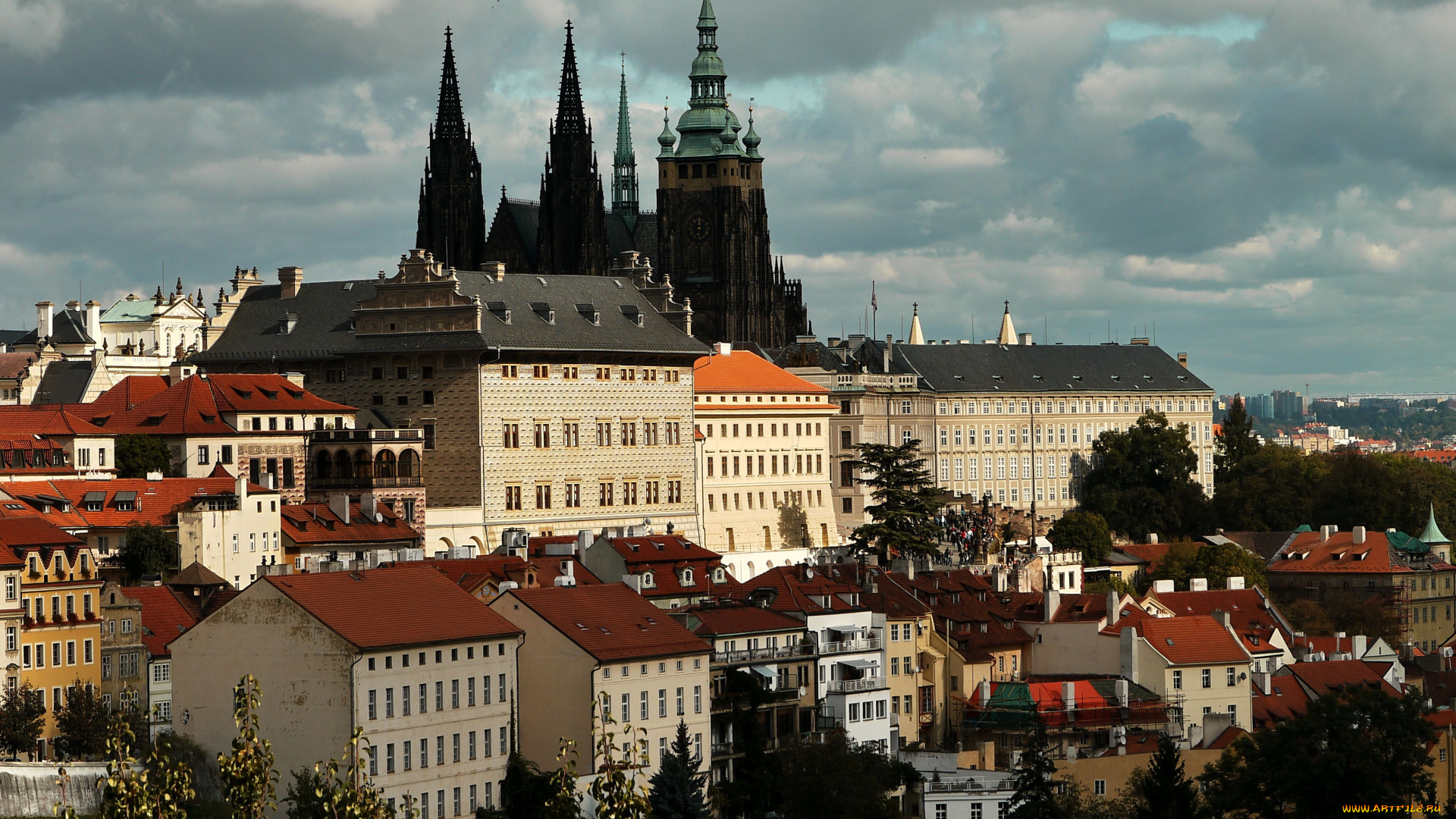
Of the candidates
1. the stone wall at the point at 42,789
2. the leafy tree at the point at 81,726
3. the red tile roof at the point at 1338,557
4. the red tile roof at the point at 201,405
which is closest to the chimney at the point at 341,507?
the red tile roof at the point at 201,405

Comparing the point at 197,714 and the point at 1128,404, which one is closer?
the point at 197,714

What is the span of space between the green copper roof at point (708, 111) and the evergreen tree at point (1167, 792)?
10851cm

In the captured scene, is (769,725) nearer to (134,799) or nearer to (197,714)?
(197,714)

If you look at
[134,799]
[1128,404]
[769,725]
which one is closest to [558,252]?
[1128,404]

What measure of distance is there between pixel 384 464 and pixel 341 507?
769cm

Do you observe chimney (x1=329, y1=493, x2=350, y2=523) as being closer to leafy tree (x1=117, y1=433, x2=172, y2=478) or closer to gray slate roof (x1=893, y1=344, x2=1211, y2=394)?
leafy tree (x1=117, y1=433, x2=172, y2=478)

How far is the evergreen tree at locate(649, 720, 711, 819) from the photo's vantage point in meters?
73.9

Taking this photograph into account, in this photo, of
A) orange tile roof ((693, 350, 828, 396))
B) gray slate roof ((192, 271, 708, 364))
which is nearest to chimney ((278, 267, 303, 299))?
gray slate roof ((192, 271, 708, 364))

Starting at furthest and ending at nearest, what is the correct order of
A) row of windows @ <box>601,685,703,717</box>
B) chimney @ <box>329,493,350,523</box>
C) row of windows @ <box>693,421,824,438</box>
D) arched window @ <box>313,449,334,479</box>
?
row of windows @ <box>693,421,824,438</box> < arched window @ <box>313,449,334,479</box> < chimney @ <box>329,493,350,523</box> < row of windows @ <box>601,685,703,717</box>

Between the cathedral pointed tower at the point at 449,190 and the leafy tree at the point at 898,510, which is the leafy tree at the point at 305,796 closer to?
the leafy tree at the point at 898,510

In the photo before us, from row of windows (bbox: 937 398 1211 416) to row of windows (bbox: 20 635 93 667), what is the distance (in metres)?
87.8

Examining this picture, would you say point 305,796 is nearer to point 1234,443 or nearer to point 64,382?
point 64,382

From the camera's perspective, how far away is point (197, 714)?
78.2 metres

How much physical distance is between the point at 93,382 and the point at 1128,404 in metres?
72.6
